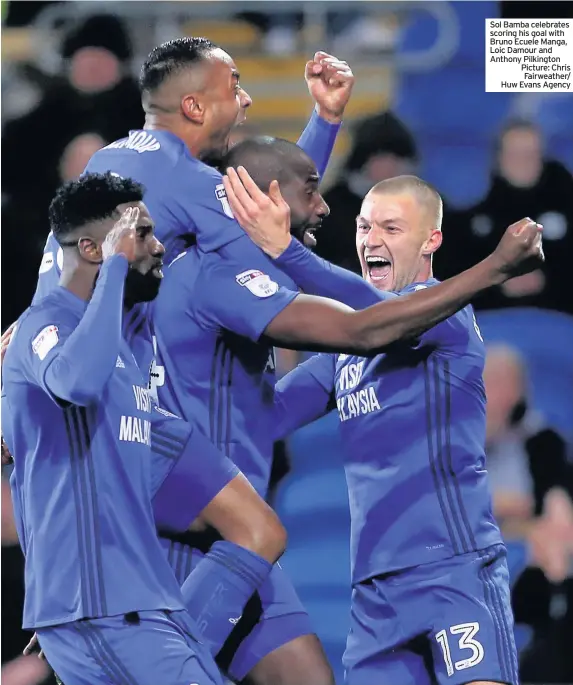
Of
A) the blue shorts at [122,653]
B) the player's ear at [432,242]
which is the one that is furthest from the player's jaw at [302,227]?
the blue shorts at [122,653]

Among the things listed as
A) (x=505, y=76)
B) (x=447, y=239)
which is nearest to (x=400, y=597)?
(x=505, y=76)

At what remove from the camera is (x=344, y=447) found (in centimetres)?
354

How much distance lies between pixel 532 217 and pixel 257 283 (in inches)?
100.0

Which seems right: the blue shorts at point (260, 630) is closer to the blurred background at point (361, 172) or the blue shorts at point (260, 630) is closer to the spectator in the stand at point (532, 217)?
the blurred background at point (361, 172)

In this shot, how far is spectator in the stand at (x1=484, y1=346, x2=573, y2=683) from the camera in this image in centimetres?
503

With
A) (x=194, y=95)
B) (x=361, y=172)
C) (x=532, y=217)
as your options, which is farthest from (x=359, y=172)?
(x=194, y=95)

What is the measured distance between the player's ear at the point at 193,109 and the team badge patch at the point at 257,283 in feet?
2.08

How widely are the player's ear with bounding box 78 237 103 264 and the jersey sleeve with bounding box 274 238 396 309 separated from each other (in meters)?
0.59

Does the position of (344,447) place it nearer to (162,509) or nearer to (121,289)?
(162,509)

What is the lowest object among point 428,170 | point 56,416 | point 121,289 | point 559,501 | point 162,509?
point 559,501

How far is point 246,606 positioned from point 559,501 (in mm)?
2236

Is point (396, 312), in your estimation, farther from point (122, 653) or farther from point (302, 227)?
point (122, 653)

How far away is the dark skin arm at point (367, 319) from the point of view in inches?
123
